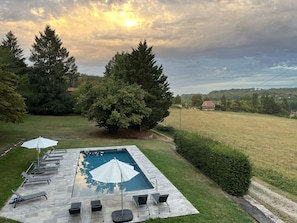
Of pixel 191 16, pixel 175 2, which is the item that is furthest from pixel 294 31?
pixel 175 2

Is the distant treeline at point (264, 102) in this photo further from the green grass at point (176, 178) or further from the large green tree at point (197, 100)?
the green grass at point (176, 178)

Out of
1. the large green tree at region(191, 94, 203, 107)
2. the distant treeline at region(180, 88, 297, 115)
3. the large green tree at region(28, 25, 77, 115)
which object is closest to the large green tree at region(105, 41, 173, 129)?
the large green tree at region(28, 25, 77, 115)

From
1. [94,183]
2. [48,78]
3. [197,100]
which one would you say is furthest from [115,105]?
[197,100]

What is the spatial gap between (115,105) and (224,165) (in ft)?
45.1

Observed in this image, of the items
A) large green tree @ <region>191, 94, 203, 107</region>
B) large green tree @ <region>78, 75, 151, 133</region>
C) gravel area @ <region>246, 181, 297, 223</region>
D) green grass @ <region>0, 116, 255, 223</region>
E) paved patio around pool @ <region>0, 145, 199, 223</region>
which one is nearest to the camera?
paved patio around pool @ <region>0, 145, 199, 223</region>

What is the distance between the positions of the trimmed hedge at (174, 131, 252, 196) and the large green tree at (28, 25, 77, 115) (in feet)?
101

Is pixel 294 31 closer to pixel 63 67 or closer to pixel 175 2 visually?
pixel 175 2

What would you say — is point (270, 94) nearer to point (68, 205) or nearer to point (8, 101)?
point (8, 101)

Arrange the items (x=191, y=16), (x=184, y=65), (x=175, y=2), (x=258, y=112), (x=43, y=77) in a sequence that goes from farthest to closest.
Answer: (x=258, y=112), (x=184, y=65), (x=43, y=77), (x=191, y=16), (x=175, y=2)

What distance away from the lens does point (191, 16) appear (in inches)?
846

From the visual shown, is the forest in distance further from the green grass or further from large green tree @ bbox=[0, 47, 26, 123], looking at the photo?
large green tree @ bbox=[0, 47, 26, 123]

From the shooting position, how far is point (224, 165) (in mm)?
11484

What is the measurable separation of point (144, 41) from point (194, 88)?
2087 cm

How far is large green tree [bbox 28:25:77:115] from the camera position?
128 feet
